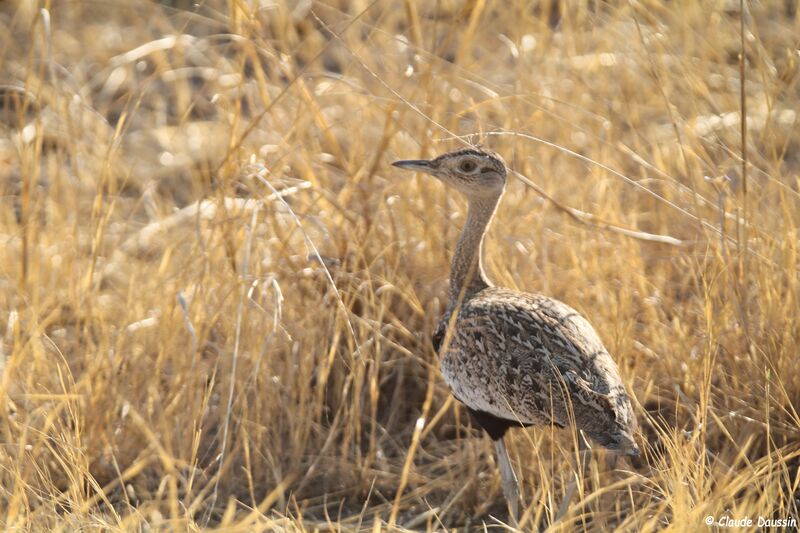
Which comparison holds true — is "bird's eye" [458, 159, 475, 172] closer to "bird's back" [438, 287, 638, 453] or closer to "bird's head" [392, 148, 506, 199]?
"bird's head" [392, 148, 506, 199]

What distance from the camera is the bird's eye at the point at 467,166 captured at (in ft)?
10.8

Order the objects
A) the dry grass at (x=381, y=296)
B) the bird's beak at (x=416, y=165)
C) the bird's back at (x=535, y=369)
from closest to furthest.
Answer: the bird's back at (x=535, y=369) → the dry grass at (x=381, y=296) → the bird's beak at (x=416, y=165)

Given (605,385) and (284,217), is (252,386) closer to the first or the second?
(284,217)

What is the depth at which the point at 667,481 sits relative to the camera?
2.58 metres

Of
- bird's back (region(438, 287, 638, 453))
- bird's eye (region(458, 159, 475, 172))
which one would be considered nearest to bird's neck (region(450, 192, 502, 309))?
bird's eye (region(458, 159, 475, 172))

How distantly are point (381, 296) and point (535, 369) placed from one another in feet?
3.44

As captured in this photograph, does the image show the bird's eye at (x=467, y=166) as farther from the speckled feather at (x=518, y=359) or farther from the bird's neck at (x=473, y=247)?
the bird's neck at (x=473, y=247)

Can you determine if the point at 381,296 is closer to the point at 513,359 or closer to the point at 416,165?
the point at 416,165

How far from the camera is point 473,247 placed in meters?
3.35

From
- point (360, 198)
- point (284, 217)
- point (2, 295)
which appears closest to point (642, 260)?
point (360, 198)

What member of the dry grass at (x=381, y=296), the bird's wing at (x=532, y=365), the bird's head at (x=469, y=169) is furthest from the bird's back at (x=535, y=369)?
the bird's head at (x=469, y=169)

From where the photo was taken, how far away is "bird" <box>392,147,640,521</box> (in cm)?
263

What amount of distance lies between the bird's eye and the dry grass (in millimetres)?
163

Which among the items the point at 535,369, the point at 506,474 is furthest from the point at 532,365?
the point at 506,474
